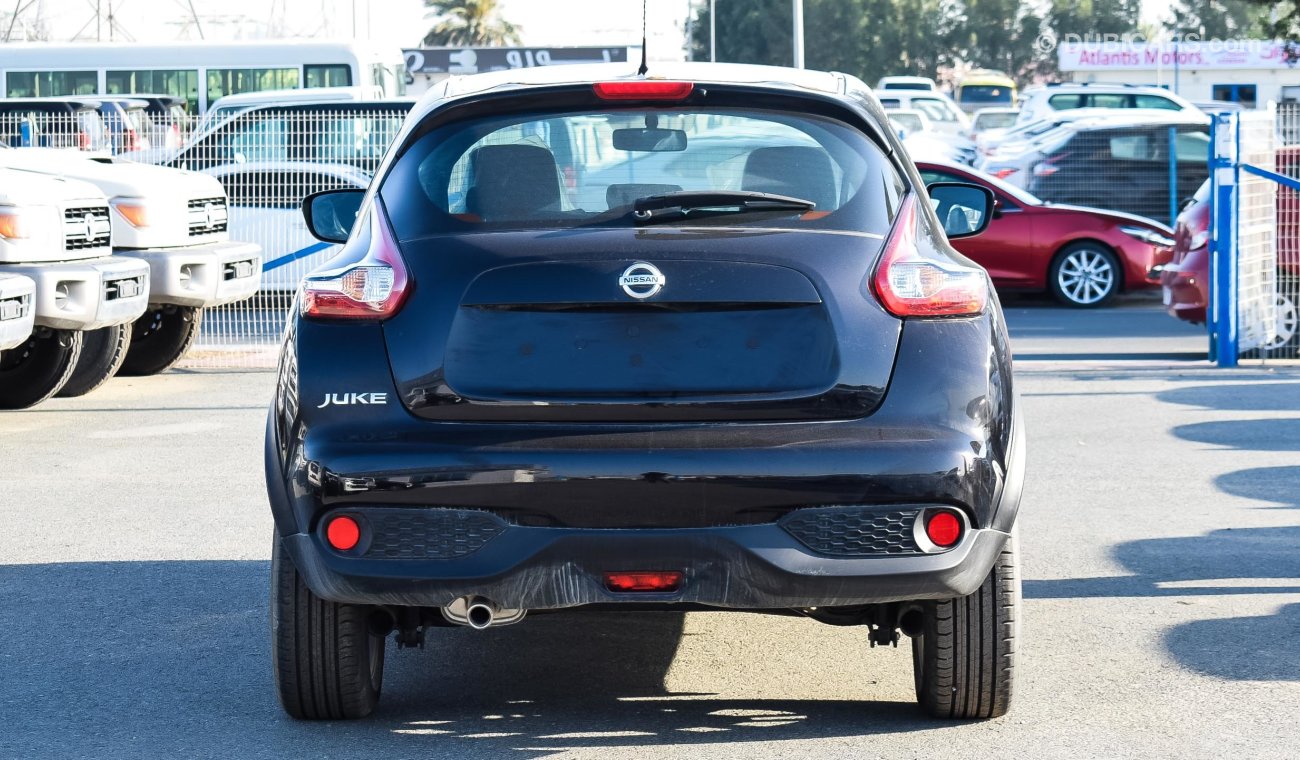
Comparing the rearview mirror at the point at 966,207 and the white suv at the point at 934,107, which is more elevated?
the white suv at the point at 934,107

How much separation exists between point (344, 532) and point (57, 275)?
234 inches

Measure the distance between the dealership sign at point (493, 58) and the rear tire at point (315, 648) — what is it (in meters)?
29.9

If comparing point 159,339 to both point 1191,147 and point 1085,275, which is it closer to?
point 1085,275

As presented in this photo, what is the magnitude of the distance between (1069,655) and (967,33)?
9217cm

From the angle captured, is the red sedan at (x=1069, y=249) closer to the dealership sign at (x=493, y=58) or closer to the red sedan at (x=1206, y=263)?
the red sedan at (x=1206, y=263)

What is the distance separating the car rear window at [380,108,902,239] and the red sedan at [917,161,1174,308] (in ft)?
41.9

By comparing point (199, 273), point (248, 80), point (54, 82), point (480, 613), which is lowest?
point (480, 613)

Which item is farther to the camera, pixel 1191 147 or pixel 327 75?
pixel 327 75

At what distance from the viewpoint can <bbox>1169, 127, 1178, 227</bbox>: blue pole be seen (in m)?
19.8

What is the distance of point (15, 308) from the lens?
8875 mm

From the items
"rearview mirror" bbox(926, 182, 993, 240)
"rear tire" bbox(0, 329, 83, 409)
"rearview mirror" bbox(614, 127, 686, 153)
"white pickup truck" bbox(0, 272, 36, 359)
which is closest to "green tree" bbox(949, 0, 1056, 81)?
"rear tire" bbox(0, 329, 83, 409)

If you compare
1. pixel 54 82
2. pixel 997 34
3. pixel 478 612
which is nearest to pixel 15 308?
pixel 478 612

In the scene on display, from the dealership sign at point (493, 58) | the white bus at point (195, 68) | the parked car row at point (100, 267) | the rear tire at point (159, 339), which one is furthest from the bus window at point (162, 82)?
the parked car row at point (100, 267)

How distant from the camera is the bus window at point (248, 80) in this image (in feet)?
102
